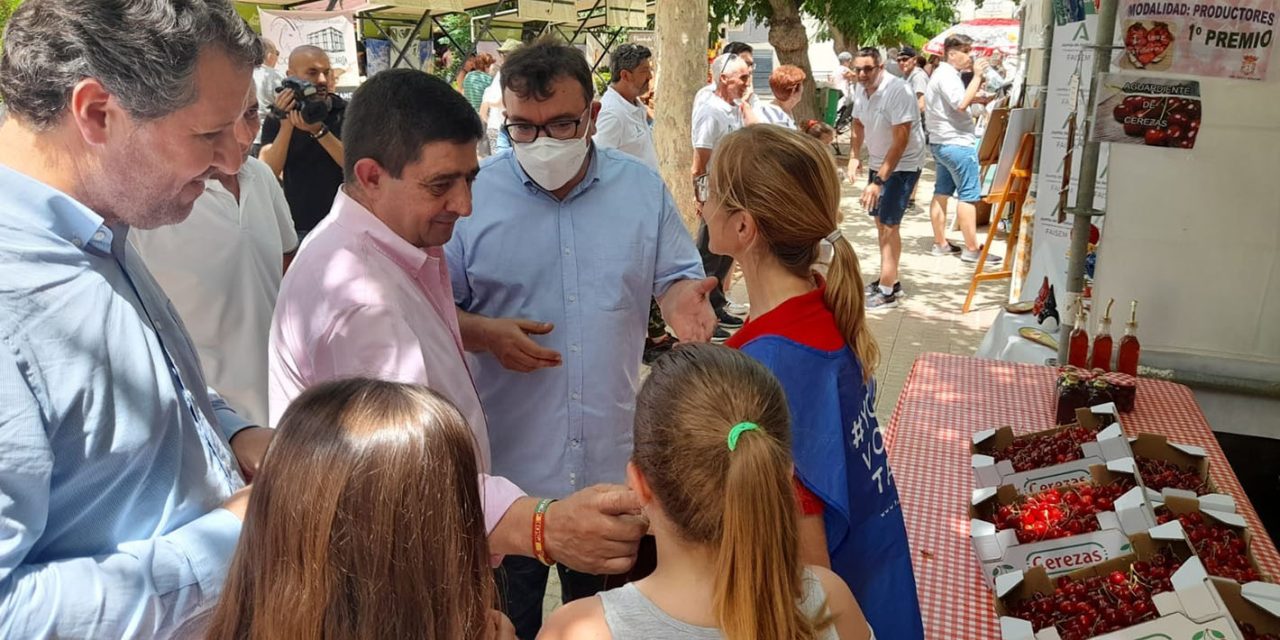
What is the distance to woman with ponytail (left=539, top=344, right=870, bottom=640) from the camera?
1198 mm

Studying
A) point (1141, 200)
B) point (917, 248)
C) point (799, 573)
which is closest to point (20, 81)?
point (799, 573)

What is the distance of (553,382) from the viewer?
2.30m

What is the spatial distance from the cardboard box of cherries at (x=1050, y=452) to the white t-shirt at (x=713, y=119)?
15.7ft

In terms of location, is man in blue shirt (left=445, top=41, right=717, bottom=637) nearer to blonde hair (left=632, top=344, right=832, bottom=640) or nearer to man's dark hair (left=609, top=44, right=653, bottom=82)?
blonde hair (left=632, top=344, right=832, bottom=640)

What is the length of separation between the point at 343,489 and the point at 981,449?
2.24 m

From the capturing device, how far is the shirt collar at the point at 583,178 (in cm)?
235

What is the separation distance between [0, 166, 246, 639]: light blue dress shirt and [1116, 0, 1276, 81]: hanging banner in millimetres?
3446

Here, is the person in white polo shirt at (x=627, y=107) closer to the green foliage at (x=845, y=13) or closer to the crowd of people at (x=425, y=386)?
the crowd of people at (x=425, y=386)

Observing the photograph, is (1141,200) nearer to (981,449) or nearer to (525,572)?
(981,449)

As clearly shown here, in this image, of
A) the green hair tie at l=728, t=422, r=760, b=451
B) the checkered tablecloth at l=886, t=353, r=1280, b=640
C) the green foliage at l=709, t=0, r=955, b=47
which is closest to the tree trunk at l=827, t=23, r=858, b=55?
the green foliage at l=709, t=0, r=955, b=47

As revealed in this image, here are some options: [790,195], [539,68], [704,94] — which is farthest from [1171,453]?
[704,94]

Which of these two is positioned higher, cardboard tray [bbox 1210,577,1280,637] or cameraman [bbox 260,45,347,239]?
cameraman [bbox 260,45,347,239]

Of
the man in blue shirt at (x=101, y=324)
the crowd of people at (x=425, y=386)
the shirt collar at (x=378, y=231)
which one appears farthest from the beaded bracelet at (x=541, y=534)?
the shirt collar at (x=378, y=231)

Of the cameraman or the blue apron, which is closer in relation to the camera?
the blue apron
